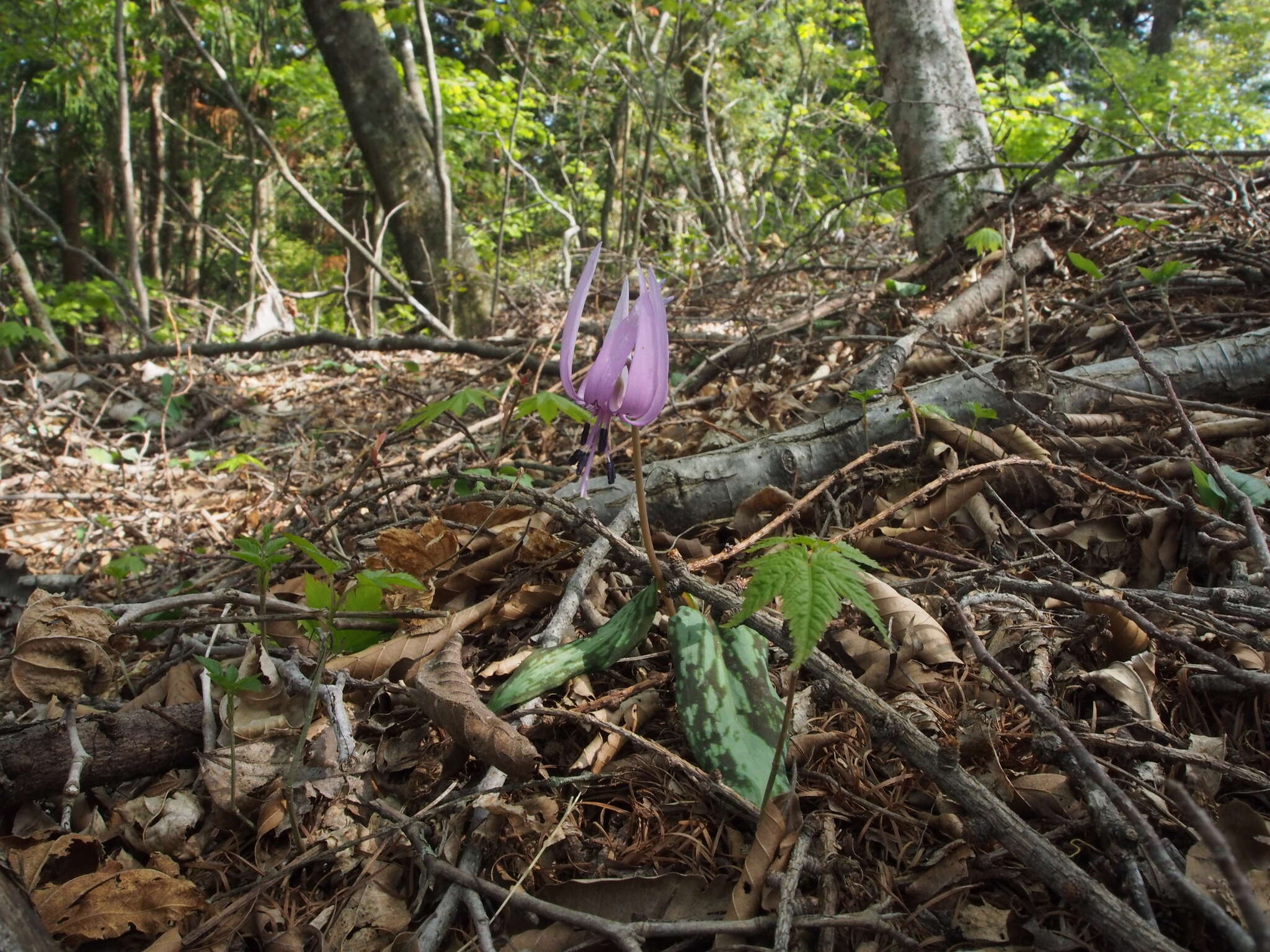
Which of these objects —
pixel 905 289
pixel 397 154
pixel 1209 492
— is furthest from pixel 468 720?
pixel 397 154

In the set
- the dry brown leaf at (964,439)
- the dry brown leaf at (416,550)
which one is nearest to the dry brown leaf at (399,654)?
the dry brown leaf at (416,550)

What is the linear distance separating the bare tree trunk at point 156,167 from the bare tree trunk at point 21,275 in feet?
19.2

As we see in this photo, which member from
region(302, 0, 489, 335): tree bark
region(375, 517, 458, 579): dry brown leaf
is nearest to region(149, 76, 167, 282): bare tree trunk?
region(302, 0, 489, 335): tree bark

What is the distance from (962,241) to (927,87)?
0.87m

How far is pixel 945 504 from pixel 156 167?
512 inches

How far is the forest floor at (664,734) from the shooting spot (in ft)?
3.27

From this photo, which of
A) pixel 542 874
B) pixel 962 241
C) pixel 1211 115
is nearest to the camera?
pixel 542 874

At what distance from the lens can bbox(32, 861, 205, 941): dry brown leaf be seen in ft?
3.46

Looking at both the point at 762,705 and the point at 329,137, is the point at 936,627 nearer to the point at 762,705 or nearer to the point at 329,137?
the point at 762,705

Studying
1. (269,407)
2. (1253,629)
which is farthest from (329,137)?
(1253,629)

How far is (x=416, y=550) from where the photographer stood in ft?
6.09

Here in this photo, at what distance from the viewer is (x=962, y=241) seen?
360 cm

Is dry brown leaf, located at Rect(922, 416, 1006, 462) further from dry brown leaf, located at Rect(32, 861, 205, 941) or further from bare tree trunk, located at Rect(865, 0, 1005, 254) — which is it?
bare tree trunk, located at Rect(865, 0, 1005, 254)

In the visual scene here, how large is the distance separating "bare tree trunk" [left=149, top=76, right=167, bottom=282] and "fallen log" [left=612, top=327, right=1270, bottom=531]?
11874mm
